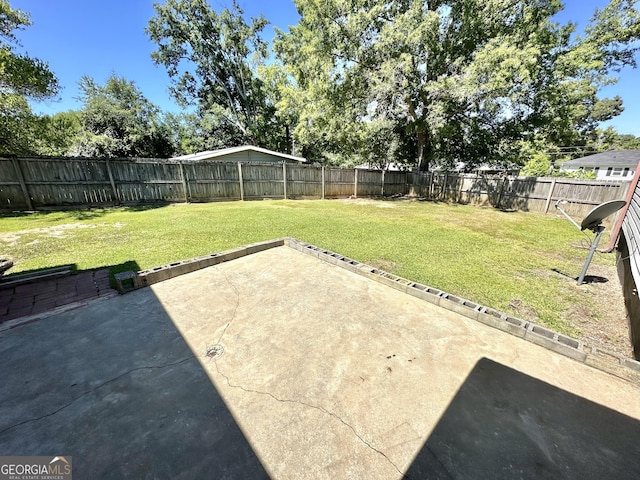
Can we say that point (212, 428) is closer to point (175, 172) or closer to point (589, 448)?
point (589, 448)

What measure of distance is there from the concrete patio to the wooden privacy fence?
843 centimetres

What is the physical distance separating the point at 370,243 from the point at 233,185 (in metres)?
8.05

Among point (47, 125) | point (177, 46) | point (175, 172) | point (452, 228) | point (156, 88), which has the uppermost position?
point (177, 46)

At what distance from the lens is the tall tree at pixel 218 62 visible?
63.1ft

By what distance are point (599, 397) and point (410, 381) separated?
4.16 ft

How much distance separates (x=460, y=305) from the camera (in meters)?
2.67

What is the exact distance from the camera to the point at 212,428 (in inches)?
58.1

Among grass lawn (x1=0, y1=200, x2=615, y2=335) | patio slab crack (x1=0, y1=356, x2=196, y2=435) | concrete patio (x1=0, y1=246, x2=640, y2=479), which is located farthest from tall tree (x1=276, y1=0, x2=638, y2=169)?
patio slab crack (x1=0, y1=356, x2=196, y2=435)

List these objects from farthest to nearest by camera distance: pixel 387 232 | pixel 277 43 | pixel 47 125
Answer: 1. pixel 277 43
2. pixel 47 125
3. pixel 387 232

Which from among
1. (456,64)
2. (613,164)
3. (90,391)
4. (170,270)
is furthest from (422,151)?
(613,164)

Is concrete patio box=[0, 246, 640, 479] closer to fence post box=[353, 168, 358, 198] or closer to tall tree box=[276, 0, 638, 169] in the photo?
tall tree box=[276, 0, 638, 169]

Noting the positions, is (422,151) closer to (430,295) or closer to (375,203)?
(375,203)

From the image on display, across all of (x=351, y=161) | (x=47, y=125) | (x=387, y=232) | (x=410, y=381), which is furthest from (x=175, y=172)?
(x=351, y=161)

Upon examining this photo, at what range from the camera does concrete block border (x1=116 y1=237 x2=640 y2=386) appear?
1.98m
